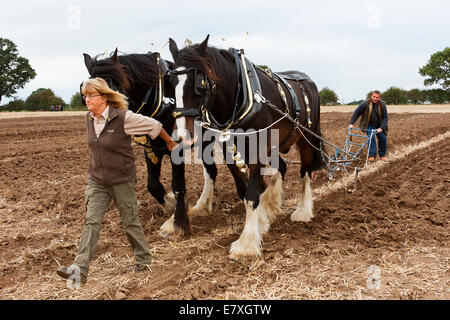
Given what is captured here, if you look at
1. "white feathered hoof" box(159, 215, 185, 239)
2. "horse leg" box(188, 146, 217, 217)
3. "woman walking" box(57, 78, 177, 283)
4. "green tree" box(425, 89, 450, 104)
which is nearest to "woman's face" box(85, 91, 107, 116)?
"woman walking" box(57, 78, 177, 283)

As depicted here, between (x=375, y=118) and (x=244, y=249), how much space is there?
5981 mm

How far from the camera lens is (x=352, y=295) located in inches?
116

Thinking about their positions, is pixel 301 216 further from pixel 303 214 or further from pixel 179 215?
pixel 179 215

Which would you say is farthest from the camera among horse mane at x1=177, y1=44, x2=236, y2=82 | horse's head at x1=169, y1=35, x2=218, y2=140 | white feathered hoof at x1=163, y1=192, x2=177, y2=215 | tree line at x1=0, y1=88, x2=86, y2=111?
tree line at x1=0, y1=88, x2=86, y2=111

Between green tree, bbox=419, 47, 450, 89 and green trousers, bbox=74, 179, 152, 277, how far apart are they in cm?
5144

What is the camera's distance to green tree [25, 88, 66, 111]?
44.2 m

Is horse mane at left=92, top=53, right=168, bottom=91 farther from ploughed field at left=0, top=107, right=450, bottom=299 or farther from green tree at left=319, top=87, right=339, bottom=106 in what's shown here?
green tree at left=319, top=87, right=339, bottom=106

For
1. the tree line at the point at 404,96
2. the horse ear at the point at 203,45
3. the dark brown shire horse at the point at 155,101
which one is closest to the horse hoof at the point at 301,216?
the dark brown shire horse at the point at 155,101

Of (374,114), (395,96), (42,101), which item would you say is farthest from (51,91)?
(374,114)

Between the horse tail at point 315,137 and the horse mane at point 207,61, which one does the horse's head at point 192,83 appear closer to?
the horse mane at point 207,61

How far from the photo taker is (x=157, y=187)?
4844 mm

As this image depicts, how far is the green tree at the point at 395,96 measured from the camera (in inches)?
1713

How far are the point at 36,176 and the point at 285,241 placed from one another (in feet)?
19.3
